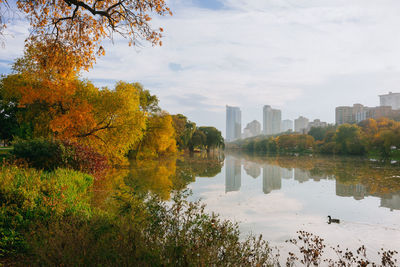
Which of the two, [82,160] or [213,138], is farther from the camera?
[213,138]

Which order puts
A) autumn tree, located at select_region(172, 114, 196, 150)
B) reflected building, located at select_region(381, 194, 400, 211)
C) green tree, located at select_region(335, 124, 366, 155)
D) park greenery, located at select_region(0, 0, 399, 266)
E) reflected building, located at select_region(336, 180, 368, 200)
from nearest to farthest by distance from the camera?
park greenery, located at select_region(0, 0, 399, 266)
reflected building, located at select_region(381, 194, 400, 211)
reflected building, located at select_region(336, 180, 368, 200)
autumn tree, located at select_region(172, 114, 196, 150)
green tree, located at select_region(335, 124, 366, 155)

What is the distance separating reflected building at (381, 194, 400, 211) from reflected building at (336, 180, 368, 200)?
107cm

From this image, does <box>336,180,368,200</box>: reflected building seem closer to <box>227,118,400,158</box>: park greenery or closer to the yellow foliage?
the yellow foliage

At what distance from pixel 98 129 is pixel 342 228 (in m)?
18.6

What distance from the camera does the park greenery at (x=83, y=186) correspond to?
168 inches

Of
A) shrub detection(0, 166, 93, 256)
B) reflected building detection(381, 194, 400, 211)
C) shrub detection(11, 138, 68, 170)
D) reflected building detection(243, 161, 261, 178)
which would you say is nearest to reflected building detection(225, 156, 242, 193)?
reflected building detection(243, 161, 261, 178)

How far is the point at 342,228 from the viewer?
8906 mm

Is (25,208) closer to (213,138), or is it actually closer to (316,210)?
(316,210)

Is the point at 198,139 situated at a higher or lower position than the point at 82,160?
higher

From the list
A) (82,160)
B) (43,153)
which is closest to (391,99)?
(82,160)

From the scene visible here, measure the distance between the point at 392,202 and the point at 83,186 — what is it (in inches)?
557

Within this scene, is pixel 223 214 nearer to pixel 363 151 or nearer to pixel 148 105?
pixel 148 105

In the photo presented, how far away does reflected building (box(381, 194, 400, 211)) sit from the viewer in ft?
39.2

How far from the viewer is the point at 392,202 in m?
12.9
